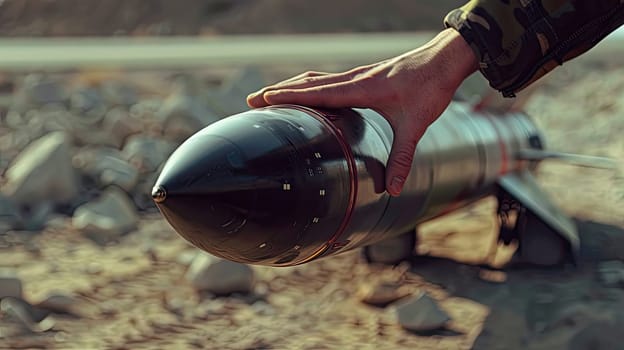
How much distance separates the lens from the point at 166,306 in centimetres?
415

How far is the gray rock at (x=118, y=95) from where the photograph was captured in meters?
9.61

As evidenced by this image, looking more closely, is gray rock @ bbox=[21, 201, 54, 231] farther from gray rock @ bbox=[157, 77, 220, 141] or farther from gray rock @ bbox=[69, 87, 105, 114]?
gray rock @ bbox=[69, 87, 105, 114]

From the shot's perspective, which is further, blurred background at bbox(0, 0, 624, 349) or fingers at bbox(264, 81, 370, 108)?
blurred background at bbox(0, 0, 624, 349)

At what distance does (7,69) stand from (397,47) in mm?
8561

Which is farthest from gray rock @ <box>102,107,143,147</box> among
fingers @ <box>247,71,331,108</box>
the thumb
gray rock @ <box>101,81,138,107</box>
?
the thumb

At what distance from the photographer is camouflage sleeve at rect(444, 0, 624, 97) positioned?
2.46 meters

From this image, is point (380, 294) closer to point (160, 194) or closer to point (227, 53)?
point (160, 194)

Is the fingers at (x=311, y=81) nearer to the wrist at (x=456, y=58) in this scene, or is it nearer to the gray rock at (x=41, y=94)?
the wrist at (x=456, y=58)

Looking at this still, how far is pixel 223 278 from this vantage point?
14.1 ft

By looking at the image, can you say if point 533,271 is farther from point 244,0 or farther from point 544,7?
point 244,0

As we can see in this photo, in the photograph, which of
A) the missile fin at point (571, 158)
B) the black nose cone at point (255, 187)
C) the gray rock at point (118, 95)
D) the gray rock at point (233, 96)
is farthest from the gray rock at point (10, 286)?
the gray rock at point (118, 95)

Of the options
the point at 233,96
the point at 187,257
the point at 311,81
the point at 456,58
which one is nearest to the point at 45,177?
the point at 187,257

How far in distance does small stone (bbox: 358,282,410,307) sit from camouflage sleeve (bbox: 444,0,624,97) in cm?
187

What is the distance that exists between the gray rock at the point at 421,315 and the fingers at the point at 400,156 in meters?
1.28
